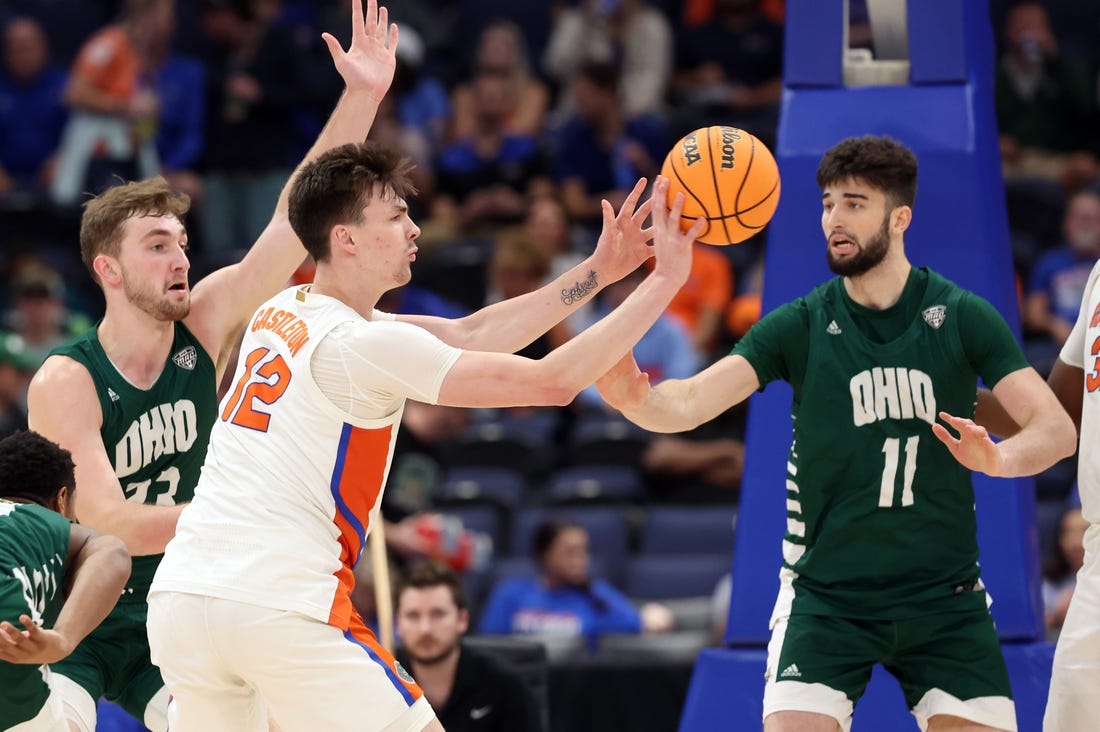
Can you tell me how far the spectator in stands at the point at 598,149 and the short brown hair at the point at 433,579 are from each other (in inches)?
267

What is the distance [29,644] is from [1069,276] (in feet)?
30.1

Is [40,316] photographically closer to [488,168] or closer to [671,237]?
[488,168]

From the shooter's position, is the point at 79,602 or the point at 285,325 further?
the point at 79,602

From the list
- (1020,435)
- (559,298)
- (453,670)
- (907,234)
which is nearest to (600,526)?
(453,670)

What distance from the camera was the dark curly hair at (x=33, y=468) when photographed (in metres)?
5.73

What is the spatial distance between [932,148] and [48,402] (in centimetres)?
388

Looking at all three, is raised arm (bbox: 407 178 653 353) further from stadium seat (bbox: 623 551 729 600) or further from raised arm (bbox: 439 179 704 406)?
stadium seat (bbox: 623 551 729 600)

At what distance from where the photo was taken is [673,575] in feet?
35.1

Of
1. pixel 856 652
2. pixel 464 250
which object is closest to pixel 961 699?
pixel 856 652

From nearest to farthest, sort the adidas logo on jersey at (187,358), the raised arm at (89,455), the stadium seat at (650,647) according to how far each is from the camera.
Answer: the raised arm at (89,455) < the adidas logo on jersey at (187,358) < the stadium seat at (650,647)

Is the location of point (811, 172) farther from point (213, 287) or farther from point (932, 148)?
point (213, 287)

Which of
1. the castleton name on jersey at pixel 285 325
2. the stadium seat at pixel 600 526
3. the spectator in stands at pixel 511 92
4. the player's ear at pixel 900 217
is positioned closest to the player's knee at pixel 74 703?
the castleton name on jersey at pixel 285 325

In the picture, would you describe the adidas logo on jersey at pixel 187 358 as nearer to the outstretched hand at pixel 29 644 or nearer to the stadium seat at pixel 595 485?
the outstretched hand at pixel 29 644

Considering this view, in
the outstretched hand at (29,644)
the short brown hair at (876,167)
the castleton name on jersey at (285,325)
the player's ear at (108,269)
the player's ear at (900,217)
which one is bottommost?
the outstretched hand at (29,644)
